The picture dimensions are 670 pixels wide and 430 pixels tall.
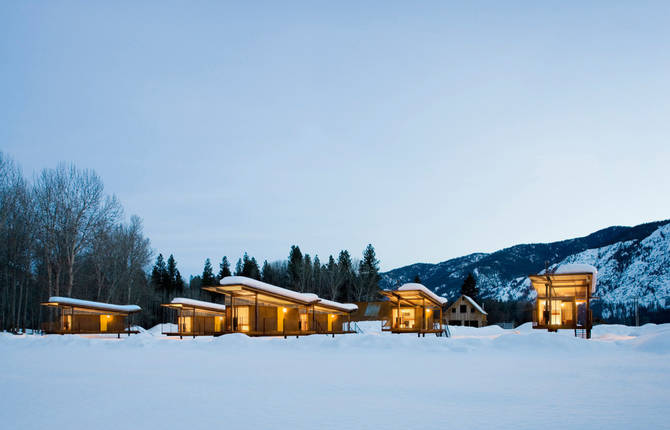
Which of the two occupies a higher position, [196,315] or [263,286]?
[263,286]

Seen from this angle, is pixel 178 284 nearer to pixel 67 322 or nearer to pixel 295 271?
pixel 295 271

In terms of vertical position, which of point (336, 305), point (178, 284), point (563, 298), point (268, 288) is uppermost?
point (268, 288)

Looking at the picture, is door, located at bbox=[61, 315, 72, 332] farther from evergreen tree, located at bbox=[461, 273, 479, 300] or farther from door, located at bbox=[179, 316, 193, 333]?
evergreen tree, located at bbox=[461, 273, 479, 300]

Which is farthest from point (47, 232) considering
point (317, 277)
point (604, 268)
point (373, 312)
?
point (604, 268)

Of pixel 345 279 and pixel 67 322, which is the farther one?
pixel 345 279

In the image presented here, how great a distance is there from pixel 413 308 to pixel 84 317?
83.1 ft

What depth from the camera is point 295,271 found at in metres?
80.4

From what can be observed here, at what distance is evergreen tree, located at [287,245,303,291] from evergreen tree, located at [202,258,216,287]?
53.2ft

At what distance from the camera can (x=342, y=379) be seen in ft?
A: 35.6

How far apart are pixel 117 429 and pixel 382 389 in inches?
196

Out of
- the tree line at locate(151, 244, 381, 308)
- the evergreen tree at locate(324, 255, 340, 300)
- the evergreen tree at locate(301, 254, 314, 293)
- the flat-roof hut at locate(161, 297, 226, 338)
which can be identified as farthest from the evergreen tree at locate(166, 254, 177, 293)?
the flat-roof hut at locate(161, 297, 226, 338)

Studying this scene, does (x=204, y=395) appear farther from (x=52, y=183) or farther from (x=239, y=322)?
(x=52, y=183)

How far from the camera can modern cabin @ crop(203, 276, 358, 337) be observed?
96.0 feet

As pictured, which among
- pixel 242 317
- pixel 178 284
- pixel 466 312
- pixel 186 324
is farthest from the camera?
pixel 178 284
